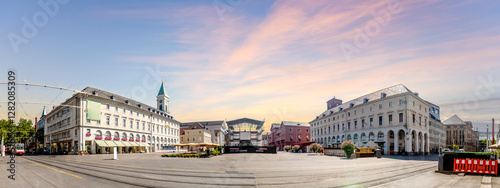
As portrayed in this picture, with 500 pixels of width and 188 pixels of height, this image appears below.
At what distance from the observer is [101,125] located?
64.9m

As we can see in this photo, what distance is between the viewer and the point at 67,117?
68.1 meters

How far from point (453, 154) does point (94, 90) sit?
69578 millimetres

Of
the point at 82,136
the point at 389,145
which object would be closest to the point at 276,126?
the point at 389,145

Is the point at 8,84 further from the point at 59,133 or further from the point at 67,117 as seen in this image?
the point at 59,133

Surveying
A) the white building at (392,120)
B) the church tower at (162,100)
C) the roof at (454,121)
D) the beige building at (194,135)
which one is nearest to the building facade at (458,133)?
the roof at (454,121)

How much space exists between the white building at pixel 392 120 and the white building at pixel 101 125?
59.8 m

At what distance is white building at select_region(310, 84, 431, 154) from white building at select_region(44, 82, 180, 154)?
5978 cm

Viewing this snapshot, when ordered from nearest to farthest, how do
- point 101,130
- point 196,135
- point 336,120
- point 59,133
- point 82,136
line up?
1. point 82,136
2. point 101,130
3. point 59,133
4. point 336,120
5. point 196,135

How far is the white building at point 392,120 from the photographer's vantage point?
56.9 meters

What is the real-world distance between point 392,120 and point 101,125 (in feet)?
215

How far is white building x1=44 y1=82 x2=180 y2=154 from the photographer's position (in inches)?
2404

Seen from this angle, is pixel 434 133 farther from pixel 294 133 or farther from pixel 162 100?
pixel 162 100

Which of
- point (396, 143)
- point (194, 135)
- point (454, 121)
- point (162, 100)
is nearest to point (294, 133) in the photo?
point (194, 135)

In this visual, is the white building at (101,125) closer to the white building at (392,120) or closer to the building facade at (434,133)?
the white building at (392,120)
